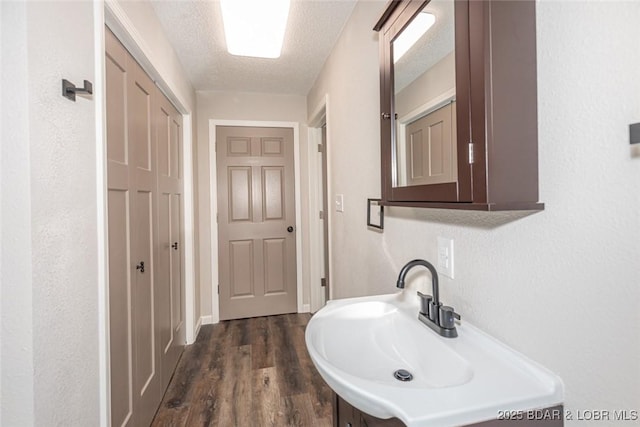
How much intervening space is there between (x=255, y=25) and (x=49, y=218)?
1.46 meters

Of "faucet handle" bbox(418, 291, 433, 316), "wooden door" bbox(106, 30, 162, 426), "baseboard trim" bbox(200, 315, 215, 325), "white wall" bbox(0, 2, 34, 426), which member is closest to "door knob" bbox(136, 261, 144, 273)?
"wooden door" bbox(106, 30, 162, 426)

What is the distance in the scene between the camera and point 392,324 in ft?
3.60

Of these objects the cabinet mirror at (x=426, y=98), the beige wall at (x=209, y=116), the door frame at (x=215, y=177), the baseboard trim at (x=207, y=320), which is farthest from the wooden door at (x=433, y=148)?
the baseboard trim at (x=207, y=320)

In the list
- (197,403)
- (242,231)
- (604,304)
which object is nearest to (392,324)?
(604,304)

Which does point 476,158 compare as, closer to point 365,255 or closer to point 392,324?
point 392,324

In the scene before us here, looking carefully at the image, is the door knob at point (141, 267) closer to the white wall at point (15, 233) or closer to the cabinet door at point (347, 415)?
the white wall at point (15, 233)

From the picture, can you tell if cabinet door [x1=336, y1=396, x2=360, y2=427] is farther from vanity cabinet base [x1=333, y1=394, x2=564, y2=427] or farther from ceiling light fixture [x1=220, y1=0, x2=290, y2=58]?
ceiling light fixture [x1=220, y1=0, x2=290, y2=58]

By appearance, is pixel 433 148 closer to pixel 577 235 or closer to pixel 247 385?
pixel 577 235

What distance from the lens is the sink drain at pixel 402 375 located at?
0.88 m

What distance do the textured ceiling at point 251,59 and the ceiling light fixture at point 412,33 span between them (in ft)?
2.92

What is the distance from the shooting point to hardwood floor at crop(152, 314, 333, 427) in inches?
67.9

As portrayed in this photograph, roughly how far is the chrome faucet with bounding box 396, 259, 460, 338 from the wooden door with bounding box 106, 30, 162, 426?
3.92ft

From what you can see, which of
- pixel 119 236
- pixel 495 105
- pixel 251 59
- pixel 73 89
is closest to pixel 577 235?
pixel 495 105

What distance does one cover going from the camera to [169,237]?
2121 mm
